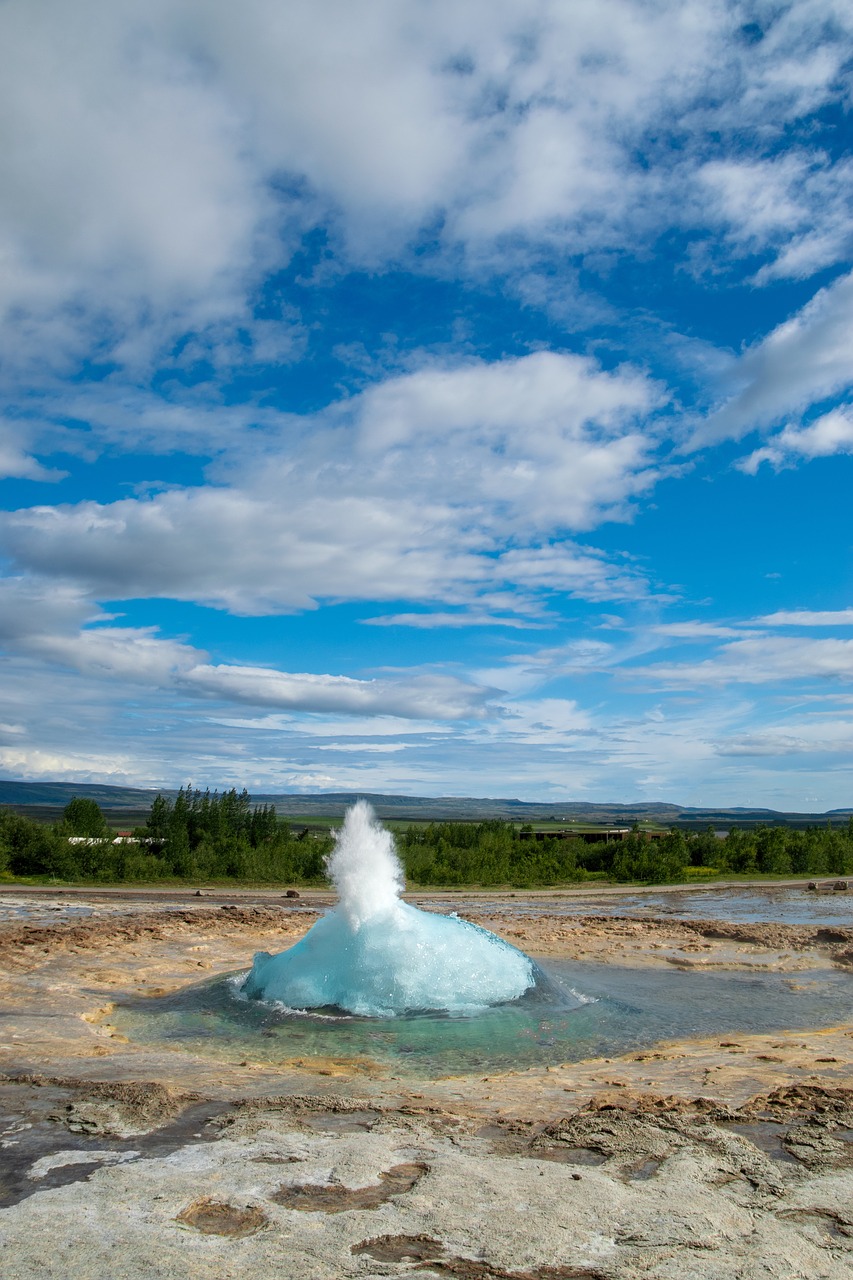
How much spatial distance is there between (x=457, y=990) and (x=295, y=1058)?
150 inches

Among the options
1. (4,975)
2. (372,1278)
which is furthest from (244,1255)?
(4,975)

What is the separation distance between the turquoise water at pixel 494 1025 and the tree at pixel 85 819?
2092 inches

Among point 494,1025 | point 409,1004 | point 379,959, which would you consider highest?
point 379,959

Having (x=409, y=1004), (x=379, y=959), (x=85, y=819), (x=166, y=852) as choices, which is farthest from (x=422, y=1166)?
(x=85, y=819)

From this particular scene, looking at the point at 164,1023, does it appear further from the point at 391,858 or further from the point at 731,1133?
the point at 731,1133

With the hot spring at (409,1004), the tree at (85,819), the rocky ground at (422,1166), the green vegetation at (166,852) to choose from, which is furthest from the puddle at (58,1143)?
the tree at (85,819)

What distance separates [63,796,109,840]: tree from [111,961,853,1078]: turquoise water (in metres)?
53.1

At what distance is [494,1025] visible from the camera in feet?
42.8

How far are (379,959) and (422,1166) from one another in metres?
7.93

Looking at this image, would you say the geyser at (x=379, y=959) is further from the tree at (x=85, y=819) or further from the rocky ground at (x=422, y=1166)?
the tree at (x=85, y=819)

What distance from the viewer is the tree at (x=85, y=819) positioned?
6391 cm

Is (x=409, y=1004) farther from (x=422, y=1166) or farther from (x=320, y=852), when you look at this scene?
(x=320, y=852)

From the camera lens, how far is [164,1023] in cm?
1305

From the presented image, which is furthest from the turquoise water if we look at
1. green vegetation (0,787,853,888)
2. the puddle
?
green vegetation (0,787,853,888)
